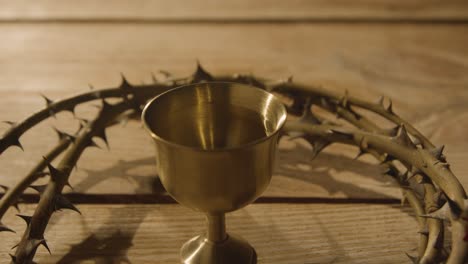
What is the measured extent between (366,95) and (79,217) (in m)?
A: 0.51

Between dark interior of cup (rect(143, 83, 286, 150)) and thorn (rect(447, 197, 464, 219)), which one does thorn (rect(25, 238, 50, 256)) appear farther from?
thorn (rect(447, 197, 464, 219))

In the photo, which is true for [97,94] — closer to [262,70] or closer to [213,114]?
[213,114]

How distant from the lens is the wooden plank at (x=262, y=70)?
68cm

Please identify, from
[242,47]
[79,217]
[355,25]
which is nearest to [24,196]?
[79,217]

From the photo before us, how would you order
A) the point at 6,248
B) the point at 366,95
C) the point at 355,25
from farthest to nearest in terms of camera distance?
the point at 355,25 < the point at 366,95 < the point at 6,248

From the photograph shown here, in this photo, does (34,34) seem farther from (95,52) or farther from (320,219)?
(320,219)

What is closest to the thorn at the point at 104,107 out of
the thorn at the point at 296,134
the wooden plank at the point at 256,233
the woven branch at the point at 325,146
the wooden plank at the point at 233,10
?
the woven branch at the point at 325,146

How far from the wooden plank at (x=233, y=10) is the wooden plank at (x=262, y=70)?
6 centimetres

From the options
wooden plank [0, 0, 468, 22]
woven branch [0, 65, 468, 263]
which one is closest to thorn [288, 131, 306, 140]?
woven branch [0, 65, 468, 263]

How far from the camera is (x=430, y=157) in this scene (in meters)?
0.53

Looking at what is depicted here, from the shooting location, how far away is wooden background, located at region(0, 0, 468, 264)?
568mm

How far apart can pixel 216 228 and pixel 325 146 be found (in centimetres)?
20

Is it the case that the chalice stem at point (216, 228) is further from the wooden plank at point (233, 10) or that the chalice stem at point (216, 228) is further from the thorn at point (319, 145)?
the wooden plank at point (233, 10)

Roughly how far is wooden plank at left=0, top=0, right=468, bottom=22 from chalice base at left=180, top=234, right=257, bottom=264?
775 millimetres
